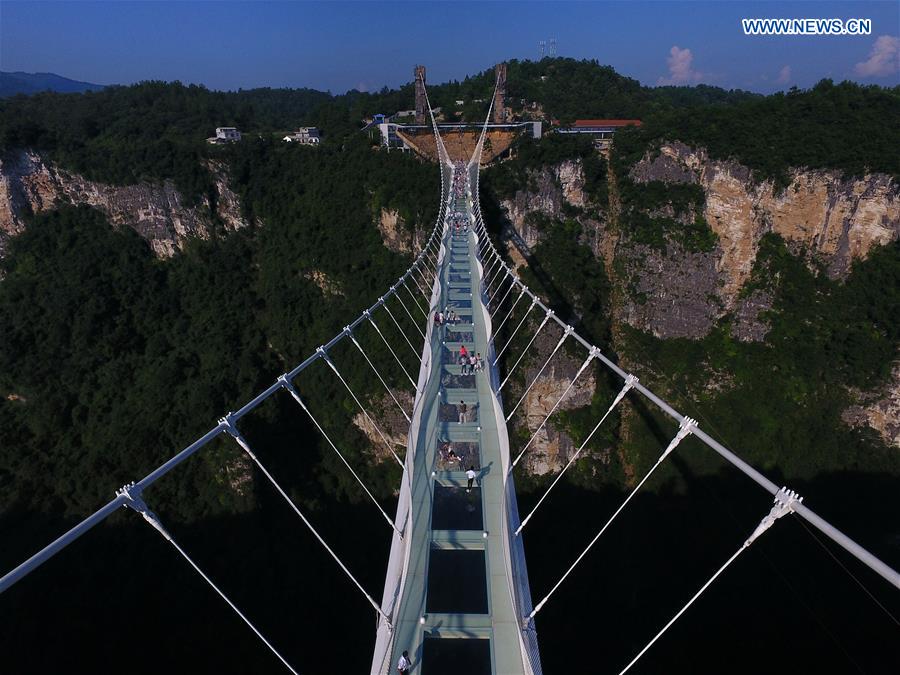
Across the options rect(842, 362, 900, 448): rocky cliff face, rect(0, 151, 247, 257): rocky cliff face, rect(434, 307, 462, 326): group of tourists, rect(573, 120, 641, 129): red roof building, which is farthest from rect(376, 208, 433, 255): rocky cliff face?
rect(842, 362, 900, 448): rocky cliff face

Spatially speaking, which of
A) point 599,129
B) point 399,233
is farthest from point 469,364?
point 599,129

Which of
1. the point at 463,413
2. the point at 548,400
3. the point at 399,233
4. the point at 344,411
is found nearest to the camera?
the point at 463,413

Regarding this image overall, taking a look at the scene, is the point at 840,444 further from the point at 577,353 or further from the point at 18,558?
the point at 18,558

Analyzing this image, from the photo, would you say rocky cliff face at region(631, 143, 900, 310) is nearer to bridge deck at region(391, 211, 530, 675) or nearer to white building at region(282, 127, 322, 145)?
bridge deck at region(391, 211, 530, 675)

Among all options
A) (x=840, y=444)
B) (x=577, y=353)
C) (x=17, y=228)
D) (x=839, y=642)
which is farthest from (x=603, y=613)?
(x=17, y=228)

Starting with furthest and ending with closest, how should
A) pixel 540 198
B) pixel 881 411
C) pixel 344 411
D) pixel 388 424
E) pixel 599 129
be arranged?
pixel 599 129 → pixel 540 198 → pixel 344 411 → pixel 388 424 → pixel 881 411

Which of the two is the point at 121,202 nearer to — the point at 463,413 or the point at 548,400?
the point at 548,400

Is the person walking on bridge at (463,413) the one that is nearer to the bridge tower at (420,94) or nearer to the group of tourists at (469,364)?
the group of tourists at (469,364)

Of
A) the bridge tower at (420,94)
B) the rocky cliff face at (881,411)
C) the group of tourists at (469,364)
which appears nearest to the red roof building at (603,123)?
the bridge tower at (420,94)
